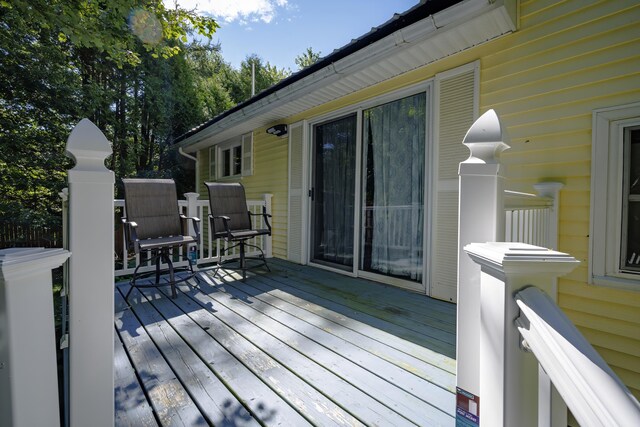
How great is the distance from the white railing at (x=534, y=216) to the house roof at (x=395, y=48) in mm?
1363

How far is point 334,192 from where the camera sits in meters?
4.34

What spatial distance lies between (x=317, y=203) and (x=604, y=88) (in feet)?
10.9

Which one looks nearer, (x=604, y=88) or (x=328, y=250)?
(x=604, y=88)

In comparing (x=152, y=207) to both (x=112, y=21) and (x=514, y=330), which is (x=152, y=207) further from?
(x=514, y=330)

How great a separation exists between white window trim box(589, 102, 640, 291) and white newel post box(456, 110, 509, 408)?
4.99 ft

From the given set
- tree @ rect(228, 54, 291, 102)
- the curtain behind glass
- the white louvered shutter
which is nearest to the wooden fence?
the curtain behind glass

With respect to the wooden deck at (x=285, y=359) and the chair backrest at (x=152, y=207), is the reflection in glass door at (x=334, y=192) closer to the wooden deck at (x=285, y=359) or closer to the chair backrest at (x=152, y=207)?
the wooden deck at (x=285, y=359)

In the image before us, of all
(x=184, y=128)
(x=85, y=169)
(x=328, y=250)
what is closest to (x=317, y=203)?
(x=328, y=250)

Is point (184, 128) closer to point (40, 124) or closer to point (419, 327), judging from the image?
point (40, 124)

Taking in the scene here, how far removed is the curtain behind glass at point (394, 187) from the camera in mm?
3309

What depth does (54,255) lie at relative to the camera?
2.69 ft

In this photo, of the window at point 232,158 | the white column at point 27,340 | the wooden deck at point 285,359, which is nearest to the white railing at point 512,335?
the wooden deck at point 285,359

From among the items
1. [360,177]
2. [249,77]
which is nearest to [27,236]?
[360,177]

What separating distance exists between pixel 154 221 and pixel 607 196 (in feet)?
13.5
